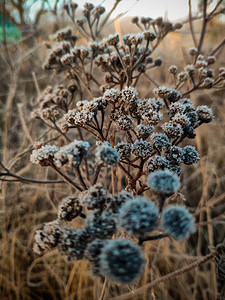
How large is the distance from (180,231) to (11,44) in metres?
5.45

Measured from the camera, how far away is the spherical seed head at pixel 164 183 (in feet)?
3.56

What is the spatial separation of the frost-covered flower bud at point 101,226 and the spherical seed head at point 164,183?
0.81 feet

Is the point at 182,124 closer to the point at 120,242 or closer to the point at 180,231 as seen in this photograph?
the point at 180,231

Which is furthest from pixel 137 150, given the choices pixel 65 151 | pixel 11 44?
pixel 11 44

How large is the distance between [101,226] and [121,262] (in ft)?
0.60

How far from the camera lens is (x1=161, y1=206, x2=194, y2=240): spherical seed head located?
3.22 ft

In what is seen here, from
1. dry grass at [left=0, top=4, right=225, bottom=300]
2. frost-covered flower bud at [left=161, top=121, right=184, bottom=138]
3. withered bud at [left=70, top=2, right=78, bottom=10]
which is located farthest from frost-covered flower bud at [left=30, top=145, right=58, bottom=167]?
withered bud at [left=70, top=2, right=78, bottom=10]

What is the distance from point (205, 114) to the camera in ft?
4.96

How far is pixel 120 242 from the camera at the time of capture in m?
0.91

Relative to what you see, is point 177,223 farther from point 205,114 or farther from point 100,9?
point 100,9

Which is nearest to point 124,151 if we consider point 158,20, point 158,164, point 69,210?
point 158,164

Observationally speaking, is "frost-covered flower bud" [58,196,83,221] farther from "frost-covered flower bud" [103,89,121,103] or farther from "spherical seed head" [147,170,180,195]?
"frost-covered flower bud" [103,89,121,103]

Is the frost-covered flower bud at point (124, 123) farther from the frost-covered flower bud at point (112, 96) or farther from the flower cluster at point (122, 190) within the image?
the frost-covered flower bud at point (112, 96)

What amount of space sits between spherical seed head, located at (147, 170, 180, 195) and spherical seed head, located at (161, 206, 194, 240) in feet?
0.32
